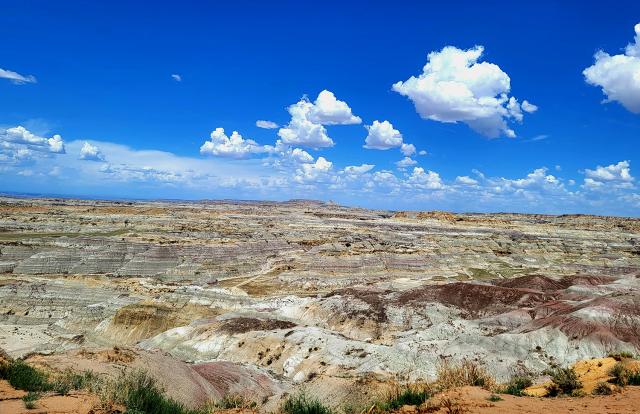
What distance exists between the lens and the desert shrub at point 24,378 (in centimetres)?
1236

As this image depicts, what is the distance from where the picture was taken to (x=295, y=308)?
48.2 m

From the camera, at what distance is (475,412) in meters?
11.4

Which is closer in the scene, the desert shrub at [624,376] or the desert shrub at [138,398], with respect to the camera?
the desert shrub at [138,398]

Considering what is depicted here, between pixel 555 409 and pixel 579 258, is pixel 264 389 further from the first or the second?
pixel 579 258

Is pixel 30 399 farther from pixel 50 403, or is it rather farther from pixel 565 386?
pixel 565 386

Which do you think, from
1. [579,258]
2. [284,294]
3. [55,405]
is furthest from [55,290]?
[579,258]

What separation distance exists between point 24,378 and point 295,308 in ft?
120

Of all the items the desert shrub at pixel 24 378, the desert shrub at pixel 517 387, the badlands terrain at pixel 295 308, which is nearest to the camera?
the desert shrub at pixel 24 378

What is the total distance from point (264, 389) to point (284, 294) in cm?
3577

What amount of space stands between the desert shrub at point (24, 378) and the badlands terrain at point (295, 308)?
12.6 feet

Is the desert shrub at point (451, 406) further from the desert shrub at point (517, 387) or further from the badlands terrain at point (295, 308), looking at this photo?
the badlands terrain at point (295, 308)

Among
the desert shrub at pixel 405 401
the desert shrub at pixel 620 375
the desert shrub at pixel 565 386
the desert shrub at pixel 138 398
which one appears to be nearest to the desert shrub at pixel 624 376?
the desert shrub at pixel 620 375

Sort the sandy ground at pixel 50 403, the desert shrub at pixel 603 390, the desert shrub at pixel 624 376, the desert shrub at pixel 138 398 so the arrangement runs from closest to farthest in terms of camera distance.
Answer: the sandy ground at pixel 50 403, the desert shrub at pixel 138 398, the desert shrub at pixel 603 390, the desert shrub at pixel 624 376

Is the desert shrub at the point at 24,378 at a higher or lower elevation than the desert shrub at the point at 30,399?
lower
